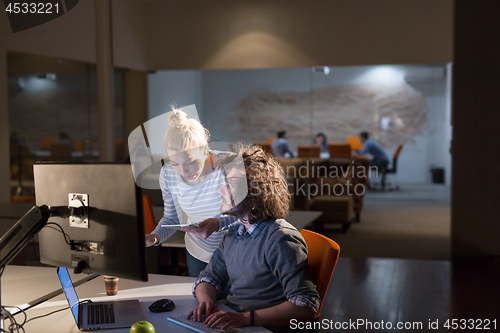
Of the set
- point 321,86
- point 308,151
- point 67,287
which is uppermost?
point 321,86

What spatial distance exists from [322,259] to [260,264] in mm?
280

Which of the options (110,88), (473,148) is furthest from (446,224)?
A: (110,88)

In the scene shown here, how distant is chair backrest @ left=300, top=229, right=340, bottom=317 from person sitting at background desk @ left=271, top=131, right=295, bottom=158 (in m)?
4.37

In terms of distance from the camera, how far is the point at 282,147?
6.29 meters

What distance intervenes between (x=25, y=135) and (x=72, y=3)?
64.8 inches

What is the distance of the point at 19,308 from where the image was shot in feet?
5.79

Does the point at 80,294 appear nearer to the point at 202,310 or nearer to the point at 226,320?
the point at 202,310

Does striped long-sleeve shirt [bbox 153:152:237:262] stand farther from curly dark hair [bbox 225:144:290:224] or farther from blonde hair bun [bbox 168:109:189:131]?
curly dark hair [bbox 225:144:290:224]

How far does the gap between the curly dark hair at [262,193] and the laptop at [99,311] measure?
1.66 ft

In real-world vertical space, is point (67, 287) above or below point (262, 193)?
below

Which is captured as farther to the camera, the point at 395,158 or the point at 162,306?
the point at 395,158

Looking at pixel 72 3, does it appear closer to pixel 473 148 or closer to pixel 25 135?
pixel 25 135

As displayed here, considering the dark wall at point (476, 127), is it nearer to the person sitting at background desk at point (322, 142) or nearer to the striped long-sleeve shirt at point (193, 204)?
the person sitting at background desk at point (322, 142)

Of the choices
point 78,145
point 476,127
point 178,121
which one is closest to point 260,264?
point 178,121
